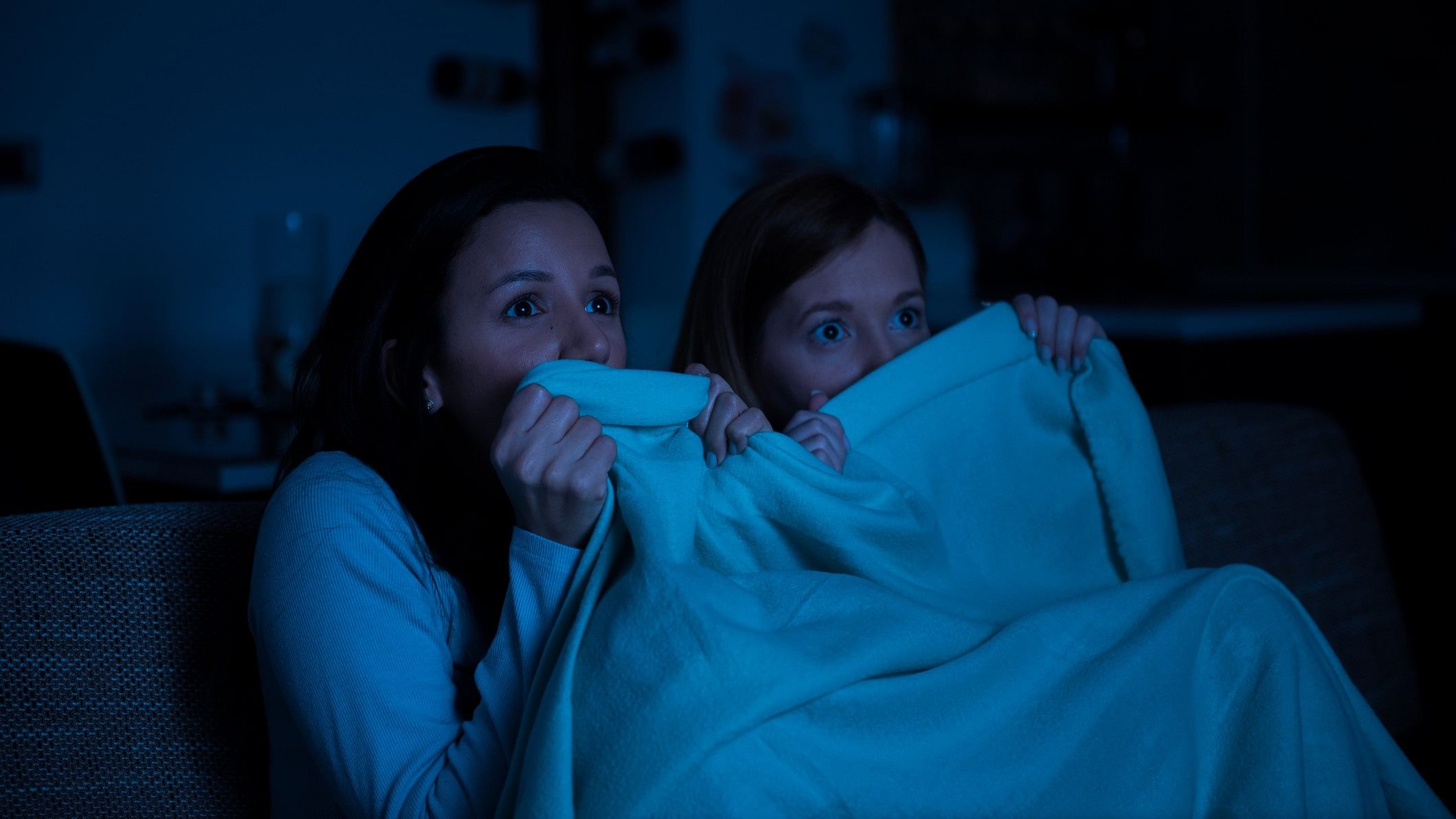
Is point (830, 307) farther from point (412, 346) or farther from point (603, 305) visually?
point (412, 346)

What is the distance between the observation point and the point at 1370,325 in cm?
259

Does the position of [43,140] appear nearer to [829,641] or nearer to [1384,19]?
[829,641]

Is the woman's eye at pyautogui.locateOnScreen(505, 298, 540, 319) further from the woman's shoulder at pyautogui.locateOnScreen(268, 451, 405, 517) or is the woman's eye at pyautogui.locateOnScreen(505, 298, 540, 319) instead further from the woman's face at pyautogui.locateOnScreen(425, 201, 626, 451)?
the woman's shoulder at pyautogui.locateOnScreen(268, 451, 405, 517)

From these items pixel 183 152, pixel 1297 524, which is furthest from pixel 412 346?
pixel 183 152

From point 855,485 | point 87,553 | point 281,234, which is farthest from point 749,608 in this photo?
point 281,234

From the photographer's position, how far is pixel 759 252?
1284 millimetres

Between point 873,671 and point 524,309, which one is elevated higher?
point 524,309

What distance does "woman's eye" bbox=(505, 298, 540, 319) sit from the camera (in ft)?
3.07

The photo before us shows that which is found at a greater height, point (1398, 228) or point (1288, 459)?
point (1398, 228)

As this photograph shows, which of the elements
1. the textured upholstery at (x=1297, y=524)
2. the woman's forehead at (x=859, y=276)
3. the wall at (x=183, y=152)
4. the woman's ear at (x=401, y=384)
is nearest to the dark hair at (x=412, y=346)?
the woman's ear at (x=401, y=384)

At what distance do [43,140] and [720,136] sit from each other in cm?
177

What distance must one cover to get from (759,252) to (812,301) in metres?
0.10

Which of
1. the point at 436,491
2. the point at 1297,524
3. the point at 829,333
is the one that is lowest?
the point at 1297,524

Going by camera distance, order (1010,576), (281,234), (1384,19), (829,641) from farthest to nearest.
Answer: (1384,19) → (281,234) → (1010,576) → (829,641)
